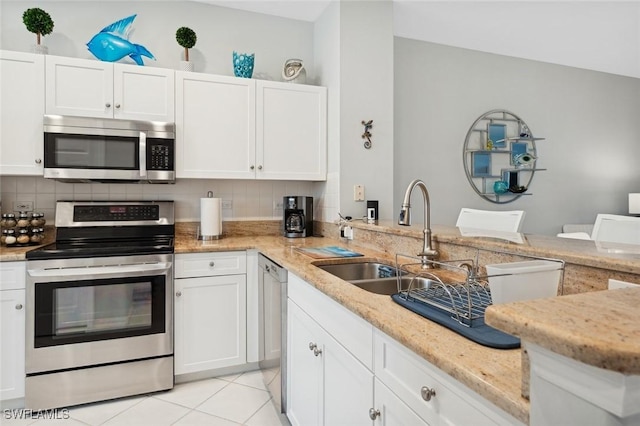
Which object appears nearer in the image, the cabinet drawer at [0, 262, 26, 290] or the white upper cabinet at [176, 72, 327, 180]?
the cabinet drawer at [0, 262, 26, 290]

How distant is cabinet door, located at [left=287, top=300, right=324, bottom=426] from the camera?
60.7 inches

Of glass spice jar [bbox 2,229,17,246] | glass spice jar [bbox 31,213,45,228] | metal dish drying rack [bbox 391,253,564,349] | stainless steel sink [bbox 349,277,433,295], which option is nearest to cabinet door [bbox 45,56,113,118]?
glass spice jar [bbox 31,213,45,228]

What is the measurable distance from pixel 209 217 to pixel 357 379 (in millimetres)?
1842

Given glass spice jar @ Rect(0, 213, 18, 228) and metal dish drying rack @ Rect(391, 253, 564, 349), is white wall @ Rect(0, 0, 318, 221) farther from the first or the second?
metal dish drying rack @ Rect(391, 253, 564, 349)

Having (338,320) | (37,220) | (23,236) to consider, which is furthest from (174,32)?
(338,320)

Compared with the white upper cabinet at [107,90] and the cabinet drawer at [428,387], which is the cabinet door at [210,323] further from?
the cabinet drawer at [428,387]

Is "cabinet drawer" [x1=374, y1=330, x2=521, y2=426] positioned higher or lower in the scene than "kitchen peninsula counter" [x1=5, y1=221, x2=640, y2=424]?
lower

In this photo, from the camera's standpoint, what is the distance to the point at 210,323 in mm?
2477

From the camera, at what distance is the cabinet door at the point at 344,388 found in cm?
114

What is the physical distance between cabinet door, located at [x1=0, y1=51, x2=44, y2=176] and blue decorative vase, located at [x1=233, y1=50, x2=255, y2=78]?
1.19 metres

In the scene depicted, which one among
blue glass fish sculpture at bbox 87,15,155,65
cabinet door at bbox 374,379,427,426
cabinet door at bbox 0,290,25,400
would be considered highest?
blue glass fish sculpture at bbox 87,15,155,65

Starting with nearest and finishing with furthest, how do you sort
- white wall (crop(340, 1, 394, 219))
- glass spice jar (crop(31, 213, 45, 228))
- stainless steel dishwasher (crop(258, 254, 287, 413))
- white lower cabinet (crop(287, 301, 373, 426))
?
white lower cabinet (crop(287, 301, 373, 426)), stainless steel dishwasher (crop(258, 254, 287, 413)), glass spice jar (crop(31, 213, 45, 228)), white wall (crop(340, 1, 394, 219))

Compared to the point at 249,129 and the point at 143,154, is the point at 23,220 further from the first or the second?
the point at 249,129

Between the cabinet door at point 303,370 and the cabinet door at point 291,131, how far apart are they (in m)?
1.32
